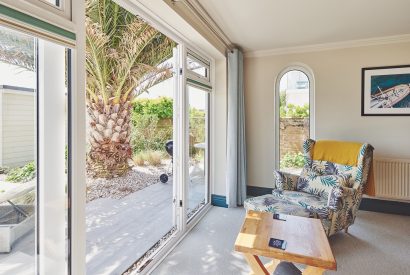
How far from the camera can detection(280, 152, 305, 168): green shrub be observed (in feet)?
13.2

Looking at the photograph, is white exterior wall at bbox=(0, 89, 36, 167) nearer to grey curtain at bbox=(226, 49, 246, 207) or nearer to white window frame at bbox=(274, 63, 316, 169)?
grey curtain at bbox=(226, 49, 246, 207)

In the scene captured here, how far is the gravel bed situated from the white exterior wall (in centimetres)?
302

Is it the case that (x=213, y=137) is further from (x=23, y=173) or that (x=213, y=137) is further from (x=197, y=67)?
(x=23, y=173)

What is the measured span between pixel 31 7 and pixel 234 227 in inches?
109

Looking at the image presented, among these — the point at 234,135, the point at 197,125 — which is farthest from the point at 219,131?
the point at 197,125

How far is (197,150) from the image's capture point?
139 inches

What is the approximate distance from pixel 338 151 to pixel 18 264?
3334 mm

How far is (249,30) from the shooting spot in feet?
10.4

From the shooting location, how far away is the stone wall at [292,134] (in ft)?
13.1

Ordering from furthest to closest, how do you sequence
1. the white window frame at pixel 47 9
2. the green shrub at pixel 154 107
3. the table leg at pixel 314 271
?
the green shrub at pixel 154 107 → the table leg at pixel 314 271 → the white window frame at pixel 47 9

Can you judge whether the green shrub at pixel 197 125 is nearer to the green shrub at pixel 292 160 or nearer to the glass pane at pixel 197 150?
the glass pane at pixel 197 150

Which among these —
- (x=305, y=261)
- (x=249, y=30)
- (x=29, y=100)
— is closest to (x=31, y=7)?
(x=29, y=100)

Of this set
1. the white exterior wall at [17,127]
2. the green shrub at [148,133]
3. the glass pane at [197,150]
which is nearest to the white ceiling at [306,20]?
the glass pane at [197,150]

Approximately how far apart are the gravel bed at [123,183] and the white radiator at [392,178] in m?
3.82
